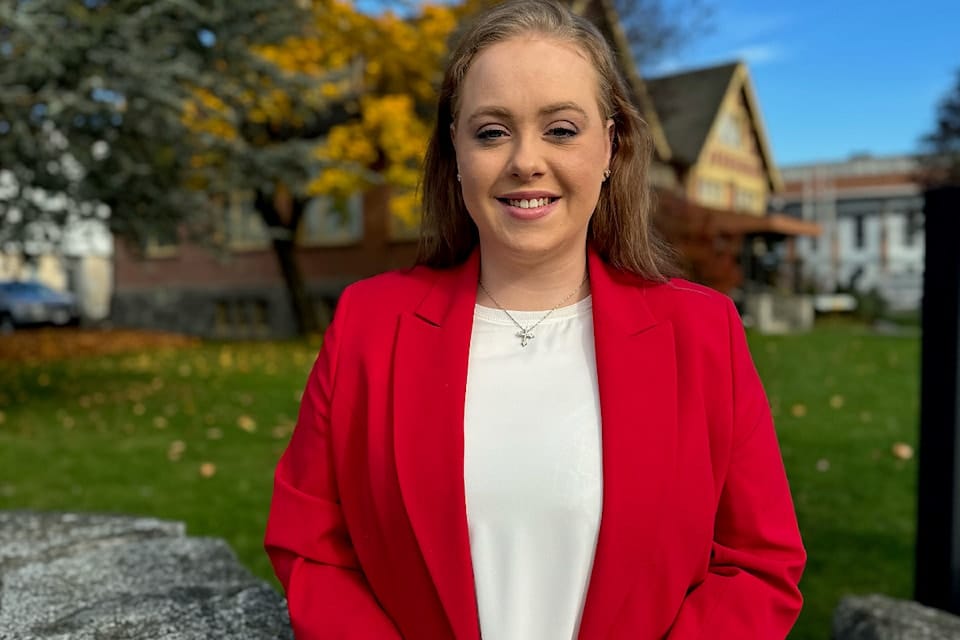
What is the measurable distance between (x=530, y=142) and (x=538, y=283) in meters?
0.30

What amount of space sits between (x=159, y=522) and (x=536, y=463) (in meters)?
2.07

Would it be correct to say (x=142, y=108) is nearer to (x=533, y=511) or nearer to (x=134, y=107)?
(x=134, y=107)

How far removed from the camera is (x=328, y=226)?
23906 millimetres

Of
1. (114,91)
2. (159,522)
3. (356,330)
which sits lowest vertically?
(159,522)

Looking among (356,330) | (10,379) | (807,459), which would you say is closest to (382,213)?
(10,379)

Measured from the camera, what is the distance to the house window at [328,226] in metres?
22.9

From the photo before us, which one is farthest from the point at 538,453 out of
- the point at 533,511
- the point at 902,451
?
the point at 902,451

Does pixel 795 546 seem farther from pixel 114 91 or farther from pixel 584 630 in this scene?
pixel 114 91

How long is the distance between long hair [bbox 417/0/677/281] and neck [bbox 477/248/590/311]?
9 cm

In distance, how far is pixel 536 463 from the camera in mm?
1621

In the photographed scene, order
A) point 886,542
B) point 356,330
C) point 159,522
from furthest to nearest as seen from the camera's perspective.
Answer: point 886,542 < point 159,522 < point 356,330

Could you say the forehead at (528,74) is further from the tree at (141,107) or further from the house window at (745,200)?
the house window at (745,200)

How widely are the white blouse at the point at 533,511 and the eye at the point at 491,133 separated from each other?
49cm

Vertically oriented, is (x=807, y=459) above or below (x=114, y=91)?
below
